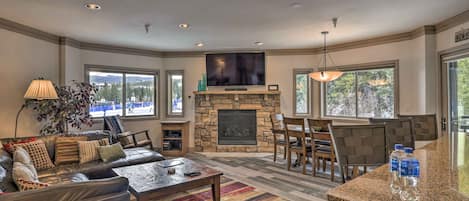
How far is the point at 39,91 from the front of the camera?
409 centimetres

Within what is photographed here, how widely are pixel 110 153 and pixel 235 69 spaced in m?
3.60

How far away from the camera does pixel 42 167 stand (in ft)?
11.6

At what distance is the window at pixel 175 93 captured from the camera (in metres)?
6.97

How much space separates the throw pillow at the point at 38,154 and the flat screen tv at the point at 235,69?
12.5ft

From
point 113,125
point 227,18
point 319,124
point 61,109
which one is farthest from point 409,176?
point 113,125

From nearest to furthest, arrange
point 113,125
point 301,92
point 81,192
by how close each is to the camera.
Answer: point 81,192 → point 113,125 → point 301,92

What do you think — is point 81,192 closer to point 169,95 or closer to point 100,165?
point 100,165

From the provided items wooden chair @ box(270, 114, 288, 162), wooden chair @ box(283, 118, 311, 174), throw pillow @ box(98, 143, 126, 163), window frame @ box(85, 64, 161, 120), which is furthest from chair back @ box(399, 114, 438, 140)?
window frame @ box(85, 64, 161, 120)

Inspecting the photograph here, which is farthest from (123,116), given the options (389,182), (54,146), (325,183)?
(389,182)

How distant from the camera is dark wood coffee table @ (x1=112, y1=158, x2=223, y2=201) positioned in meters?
2.73

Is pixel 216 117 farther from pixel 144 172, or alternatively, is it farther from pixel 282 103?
pixel 144 172

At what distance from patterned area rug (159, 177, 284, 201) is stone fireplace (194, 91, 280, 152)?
2.66 m

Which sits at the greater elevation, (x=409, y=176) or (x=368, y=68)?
(x=368, y=68)

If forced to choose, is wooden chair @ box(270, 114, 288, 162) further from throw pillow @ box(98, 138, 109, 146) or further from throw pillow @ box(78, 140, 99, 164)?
throw pillow @ box(78, 140, 99, 164)
